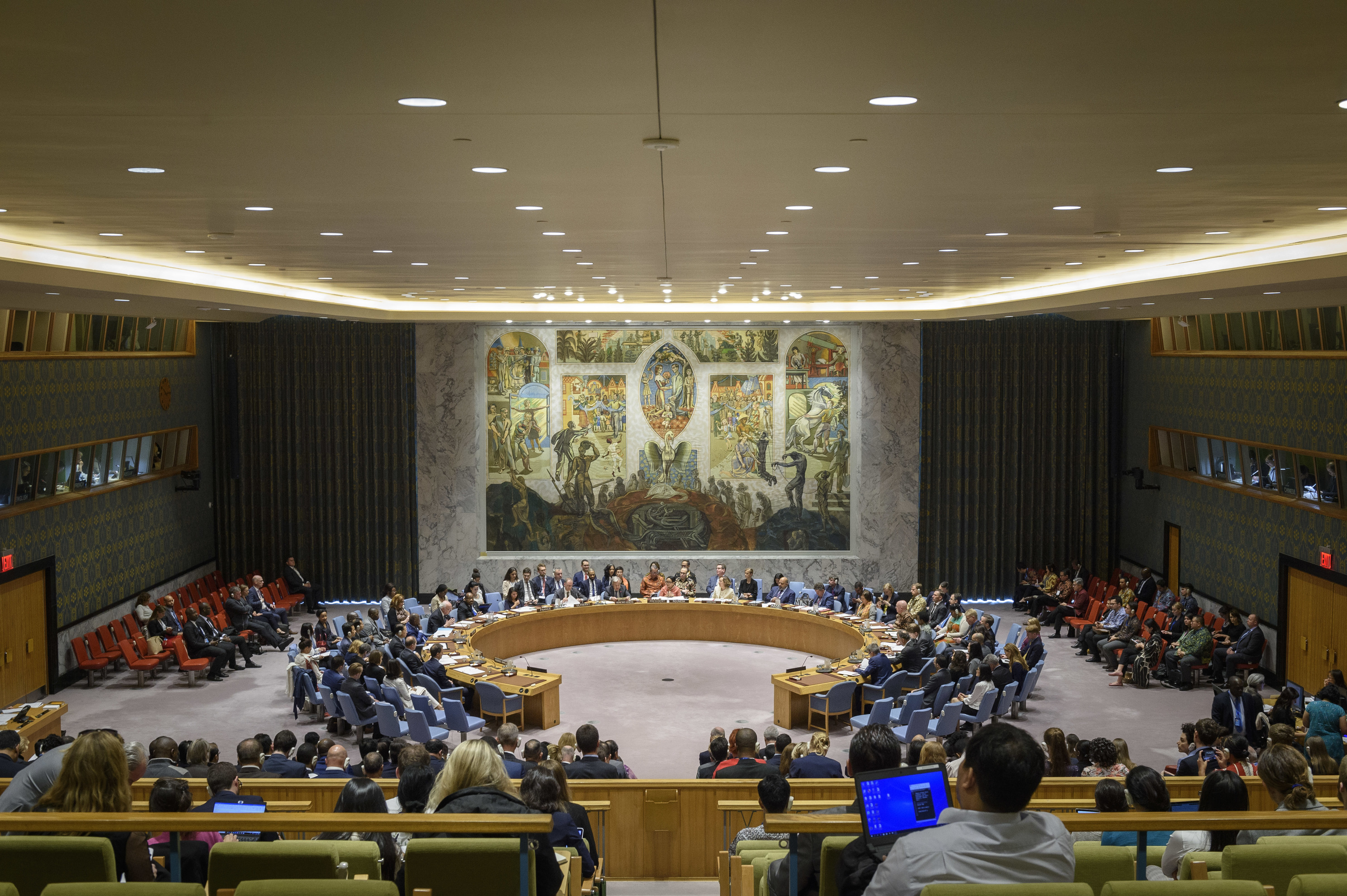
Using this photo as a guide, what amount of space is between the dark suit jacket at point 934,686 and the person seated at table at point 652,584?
7321 millimetres

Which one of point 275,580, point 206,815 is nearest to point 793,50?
point 206,815

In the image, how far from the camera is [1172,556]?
794 inches

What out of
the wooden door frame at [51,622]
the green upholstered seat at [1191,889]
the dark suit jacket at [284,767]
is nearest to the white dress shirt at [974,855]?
the green upholstered seat at [1191,889]

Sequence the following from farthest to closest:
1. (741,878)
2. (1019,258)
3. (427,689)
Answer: (427,689), (1019,258), (741,878)

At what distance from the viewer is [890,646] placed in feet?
52.6

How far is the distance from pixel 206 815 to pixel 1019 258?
375 inches

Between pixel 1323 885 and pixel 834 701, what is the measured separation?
35.1ft

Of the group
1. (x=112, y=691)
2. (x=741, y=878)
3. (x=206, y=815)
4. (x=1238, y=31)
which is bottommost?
(x=112, y=691)

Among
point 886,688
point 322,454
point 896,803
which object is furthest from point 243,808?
point 322,454

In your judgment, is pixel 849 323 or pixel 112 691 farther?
pixel 849 323

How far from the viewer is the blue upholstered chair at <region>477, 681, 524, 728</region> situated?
14.2 meters

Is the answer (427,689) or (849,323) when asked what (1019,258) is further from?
(849,323)

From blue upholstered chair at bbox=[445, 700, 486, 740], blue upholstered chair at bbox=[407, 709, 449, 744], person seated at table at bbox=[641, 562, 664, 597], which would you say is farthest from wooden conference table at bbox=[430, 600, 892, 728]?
blue upholstered chair at bbox=[407, 709, 449, 744]

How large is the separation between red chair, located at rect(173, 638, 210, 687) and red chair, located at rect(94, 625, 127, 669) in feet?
2.35
